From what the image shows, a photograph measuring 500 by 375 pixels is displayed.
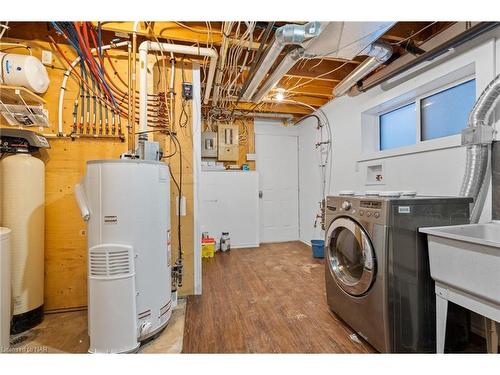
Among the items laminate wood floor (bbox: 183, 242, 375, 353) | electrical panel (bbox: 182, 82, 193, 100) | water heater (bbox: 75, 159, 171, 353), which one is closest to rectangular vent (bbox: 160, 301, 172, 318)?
water heater (bbox: 75, 159, 171, 353)

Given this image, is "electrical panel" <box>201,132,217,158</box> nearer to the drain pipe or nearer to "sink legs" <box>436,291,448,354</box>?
the drain pipe

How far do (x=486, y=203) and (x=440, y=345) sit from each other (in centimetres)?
104

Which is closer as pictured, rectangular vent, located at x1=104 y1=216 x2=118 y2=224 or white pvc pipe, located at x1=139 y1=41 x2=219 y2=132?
rectangular vent, located at x1=104 y1=216 x2=118 y2=224

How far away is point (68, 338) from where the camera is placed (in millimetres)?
1674

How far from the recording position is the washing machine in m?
1.37

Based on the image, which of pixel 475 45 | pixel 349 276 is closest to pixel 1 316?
pixel 349 276

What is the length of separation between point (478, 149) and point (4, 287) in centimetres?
326

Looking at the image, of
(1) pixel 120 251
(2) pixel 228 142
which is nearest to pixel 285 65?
(1) pixel 120 251

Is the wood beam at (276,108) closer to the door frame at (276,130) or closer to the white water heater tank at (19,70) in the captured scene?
the door frame at (276,130)

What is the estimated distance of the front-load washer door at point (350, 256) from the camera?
150 centimetres

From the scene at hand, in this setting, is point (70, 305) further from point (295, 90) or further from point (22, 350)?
point (295, 90)

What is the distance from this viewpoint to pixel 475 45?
169 centimetres

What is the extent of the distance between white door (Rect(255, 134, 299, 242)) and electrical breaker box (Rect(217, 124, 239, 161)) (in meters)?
0.49

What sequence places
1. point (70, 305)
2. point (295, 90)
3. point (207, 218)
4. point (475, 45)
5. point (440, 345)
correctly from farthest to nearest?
point (207, 218), point (295, 90), point (70, 305), point (475, 45), point (440, 345)
